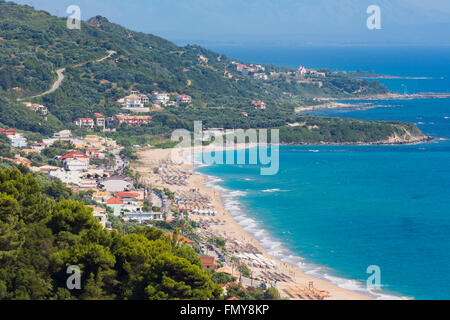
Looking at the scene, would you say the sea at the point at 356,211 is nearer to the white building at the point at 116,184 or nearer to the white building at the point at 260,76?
the white building at the point at 116,184

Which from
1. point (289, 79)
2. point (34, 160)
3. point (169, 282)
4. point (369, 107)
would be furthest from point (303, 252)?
point (289, 79)

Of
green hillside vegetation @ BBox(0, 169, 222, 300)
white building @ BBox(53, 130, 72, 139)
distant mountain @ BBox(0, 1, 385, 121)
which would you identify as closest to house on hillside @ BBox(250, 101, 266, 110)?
distant mountain @ BBox(0, 1, 385, 121)

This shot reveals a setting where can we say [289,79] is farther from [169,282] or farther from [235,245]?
[169,282]

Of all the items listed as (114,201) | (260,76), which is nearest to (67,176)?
(114,201)

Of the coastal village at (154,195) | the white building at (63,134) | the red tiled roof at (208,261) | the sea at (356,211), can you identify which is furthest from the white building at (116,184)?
the white building at (63,134)

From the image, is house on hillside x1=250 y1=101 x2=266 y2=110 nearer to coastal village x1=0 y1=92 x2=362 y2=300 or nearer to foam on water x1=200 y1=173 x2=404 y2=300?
coastal village x1=0 y1=92 x2=362 y2=300
